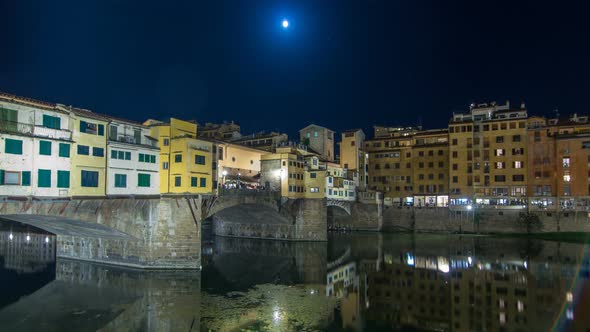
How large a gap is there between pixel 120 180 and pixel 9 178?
9892 millimetres

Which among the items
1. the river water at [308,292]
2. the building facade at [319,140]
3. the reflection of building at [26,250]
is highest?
the building facade at [319,140]

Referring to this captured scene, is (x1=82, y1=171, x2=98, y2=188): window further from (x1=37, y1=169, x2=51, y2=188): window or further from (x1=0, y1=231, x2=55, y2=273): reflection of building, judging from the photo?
(x1=0, y1=231, x2=55, y2=273): reflection of building

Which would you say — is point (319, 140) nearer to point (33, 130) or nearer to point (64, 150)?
point (64, 150)

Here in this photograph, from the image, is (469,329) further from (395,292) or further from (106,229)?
(106,229)

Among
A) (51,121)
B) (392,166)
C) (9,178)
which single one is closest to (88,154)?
(51,121)

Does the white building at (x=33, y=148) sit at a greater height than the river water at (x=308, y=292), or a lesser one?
greater

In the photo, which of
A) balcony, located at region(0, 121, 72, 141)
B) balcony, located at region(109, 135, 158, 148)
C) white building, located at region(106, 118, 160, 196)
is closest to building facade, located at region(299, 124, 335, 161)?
balcony, located at region(109, 135, 158, 148)

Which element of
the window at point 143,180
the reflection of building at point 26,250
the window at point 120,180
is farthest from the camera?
the window at point 143,180

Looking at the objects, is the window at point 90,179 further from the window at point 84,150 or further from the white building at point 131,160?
the window at point 84,150

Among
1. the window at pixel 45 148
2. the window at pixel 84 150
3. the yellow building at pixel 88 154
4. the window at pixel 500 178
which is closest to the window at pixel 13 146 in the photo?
the window at pixel 45 148

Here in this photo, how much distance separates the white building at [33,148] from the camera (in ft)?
97.5

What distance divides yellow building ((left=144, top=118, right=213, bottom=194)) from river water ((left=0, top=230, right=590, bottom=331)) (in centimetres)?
902

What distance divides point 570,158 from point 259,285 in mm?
61726

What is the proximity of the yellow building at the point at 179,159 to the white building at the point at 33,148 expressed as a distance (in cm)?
1037
